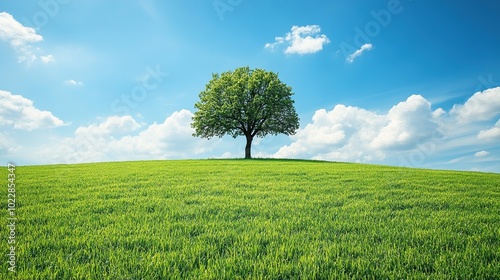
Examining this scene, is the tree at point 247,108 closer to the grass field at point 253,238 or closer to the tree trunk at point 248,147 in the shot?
the tree trunk at point 248,147

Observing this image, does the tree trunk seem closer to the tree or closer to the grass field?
Result: the tree

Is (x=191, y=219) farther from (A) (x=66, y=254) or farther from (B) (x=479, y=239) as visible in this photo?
(B) (x=479, y=239)

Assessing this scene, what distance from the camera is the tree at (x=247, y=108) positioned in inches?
1661

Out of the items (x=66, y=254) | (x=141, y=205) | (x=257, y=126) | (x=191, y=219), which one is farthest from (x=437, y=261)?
(x=257, y=126)

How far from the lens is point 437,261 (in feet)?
14.6

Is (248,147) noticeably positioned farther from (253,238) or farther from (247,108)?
(253,238)

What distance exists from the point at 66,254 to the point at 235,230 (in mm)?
3055

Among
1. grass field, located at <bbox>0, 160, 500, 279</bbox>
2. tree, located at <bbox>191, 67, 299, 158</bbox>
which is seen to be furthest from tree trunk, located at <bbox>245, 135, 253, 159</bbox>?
grass field, located at <bbox>0, 160, 500, 279</bbox>

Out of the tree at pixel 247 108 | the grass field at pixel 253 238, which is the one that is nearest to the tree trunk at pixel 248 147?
the tree at pixel 247 108

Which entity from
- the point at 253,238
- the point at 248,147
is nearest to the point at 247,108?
the point at 248,147

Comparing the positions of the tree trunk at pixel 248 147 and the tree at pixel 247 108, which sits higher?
the tree at pixel 247 108

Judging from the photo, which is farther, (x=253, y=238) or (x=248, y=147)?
(x=248, y=147)

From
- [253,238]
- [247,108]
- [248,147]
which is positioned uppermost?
[247,108]

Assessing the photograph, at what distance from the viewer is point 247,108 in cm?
4216
